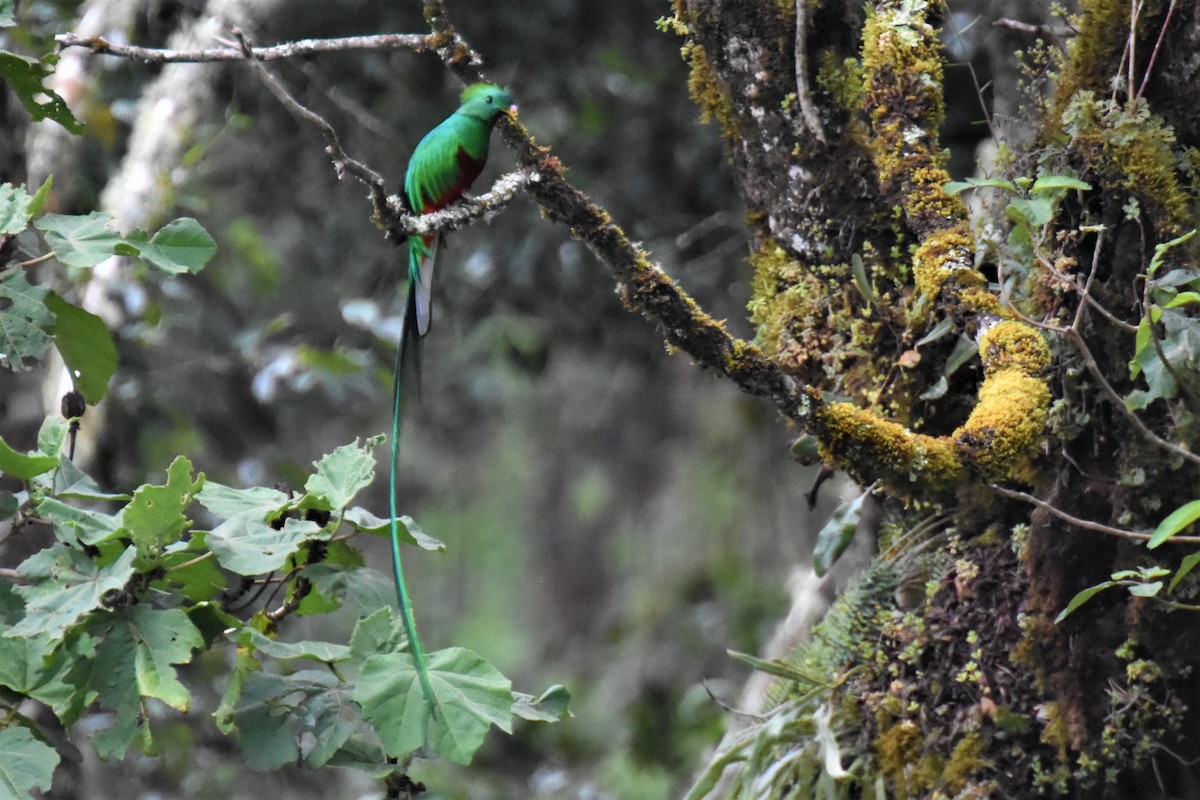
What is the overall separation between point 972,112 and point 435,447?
382 cm

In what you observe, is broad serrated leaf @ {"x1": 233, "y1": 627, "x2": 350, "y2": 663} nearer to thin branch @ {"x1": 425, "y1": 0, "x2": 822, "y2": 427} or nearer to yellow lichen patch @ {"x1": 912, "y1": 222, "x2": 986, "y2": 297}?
thin branch @ {"x1": 425, "y1": 0, "x2": 822, "y2": 427}

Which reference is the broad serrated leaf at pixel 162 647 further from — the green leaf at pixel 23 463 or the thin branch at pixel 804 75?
the thin branch at pixel 804 75

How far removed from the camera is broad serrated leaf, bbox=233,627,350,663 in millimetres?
1645

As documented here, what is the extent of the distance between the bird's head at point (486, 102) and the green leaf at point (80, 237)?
28.7 inches

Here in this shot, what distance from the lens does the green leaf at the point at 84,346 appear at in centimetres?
186

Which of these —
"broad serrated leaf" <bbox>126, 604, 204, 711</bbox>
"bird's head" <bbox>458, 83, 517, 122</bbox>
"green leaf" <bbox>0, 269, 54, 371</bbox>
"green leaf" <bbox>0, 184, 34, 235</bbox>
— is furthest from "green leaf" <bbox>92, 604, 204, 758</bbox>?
"bird's head" <bbox>458, 83, 517, 122</bbox>

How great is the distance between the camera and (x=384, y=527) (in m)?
1.75

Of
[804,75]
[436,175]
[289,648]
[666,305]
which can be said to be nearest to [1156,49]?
[804,75]

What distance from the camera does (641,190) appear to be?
4.57 metres

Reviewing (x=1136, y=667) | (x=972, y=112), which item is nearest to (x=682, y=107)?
(x=972, y=112)

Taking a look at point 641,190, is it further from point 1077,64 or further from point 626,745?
point 1077,64

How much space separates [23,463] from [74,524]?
0.12 m

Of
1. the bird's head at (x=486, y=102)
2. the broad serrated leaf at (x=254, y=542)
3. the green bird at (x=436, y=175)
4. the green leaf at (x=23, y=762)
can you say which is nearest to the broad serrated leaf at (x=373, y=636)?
the broad serrated leaf at (x=254, y=542)

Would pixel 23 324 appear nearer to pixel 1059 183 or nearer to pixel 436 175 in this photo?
pixel 436 175
